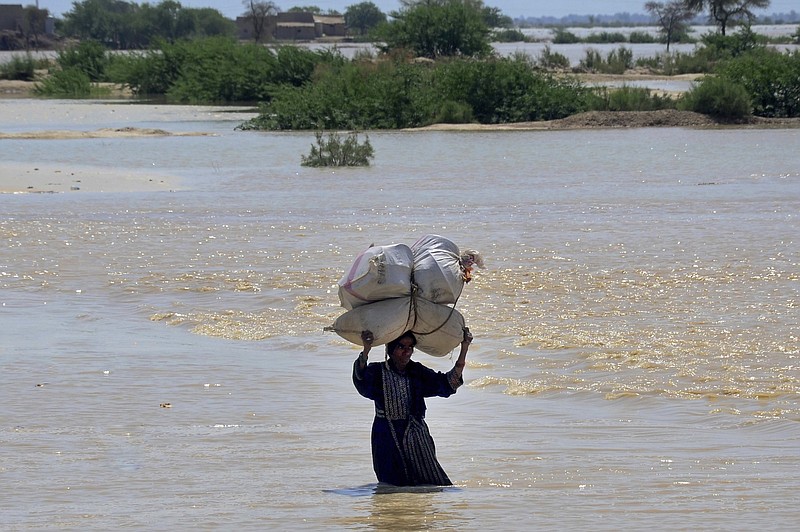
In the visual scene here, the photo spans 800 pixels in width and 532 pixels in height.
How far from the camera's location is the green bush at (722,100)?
31859mm

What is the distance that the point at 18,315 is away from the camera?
987 cm

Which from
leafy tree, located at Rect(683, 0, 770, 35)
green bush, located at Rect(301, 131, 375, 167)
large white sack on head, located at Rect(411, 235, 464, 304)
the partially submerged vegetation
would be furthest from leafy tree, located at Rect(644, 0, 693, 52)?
large white sack on head, located at Rect(411, 235, 464, 304)

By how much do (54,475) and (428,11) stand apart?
43576 mm

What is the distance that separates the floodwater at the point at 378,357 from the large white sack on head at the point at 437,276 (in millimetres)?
801

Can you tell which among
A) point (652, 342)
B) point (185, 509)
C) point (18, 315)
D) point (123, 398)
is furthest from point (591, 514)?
point (18, 315)

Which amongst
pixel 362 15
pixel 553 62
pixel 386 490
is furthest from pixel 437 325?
pixel 362 15

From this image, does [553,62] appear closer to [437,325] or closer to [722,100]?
[722,100]

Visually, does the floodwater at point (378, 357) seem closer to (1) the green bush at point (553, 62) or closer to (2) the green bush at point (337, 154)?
(2) the green bush at point (337, 154)

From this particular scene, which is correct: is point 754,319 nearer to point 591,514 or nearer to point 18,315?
point 591,514

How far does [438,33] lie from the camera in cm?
4741

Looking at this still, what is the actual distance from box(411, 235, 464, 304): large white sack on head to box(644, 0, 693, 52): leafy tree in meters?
77.4

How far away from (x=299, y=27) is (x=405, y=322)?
116 metres

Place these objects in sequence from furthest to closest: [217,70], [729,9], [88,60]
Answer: [729,9]
[88,60]
[217,70]

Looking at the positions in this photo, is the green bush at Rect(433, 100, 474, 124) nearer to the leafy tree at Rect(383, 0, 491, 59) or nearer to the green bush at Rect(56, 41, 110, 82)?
the leafy tree at Rect(383, 0, 491, 59)
